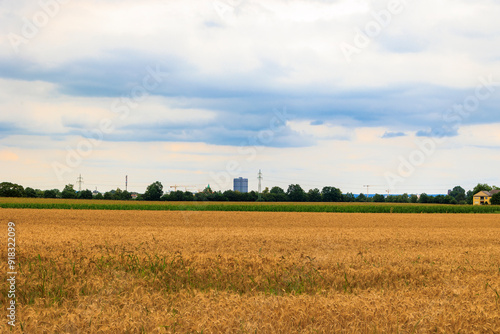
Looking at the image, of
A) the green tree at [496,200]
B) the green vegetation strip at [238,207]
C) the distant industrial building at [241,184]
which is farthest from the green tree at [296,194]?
the green tree at [496,200]

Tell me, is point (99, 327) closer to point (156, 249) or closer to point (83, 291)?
point (83, 291)

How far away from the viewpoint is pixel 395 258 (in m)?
13.4

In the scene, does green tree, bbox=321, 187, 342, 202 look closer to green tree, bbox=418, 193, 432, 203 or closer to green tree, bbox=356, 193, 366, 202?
green tree, bbox=356, 193, 366, 202

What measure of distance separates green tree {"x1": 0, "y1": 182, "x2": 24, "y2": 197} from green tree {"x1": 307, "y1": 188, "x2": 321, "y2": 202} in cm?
6956

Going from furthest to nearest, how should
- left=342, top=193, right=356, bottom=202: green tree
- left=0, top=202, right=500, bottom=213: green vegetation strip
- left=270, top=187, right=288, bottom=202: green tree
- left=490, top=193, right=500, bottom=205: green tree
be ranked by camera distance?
left=342, top=193, right=356, bottom=202: green tree, left=490, top=193, right=500, bottom=205: green tree, left=270, top=187, right=288, bottom=202: green tree, left=0, top=202, right=500, bottom=213: green vegetation strip

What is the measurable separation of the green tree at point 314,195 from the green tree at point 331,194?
1.51 meters

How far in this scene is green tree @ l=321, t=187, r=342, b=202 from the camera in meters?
107

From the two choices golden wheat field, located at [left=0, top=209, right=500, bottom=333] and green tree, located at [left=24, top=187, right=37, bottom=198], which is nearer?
golden wheat field, located at [left=0, top=209, right=500, bottom=333]

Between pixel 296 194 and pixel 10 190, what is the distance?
68296mm

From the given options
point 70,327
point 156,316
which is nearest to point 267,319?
point 156,316

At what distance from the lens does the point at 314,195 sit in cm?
10575

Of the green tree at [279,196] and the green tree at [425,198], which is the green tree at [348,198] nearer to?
the green tree at [279,196]

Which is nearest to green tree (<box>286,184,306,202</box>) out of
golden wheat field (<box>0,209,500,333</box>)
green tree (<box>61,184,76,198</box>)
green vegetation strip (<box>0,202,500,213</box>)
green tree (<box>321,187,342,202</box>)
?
green tree (<box>321,187,342,202</box>)

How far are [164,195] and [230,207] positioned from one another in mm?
33630
